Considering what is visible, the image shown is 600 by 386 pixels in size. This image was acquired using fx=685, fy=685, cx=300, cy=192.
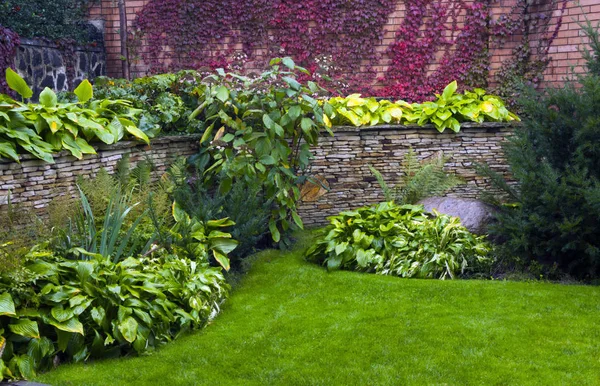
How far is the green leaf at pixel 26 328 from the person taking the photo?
3.82m

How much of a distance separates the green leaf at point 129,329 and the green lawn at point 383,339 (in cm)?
17

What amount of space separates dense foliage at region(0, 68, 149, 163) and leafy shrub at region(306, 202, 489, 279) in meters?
→ 2.06

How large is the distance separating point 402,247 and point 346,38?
16.3 ft

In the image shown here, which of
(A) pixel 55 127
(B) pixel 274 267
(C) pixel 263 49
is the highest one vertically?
(C) pixel 263 49

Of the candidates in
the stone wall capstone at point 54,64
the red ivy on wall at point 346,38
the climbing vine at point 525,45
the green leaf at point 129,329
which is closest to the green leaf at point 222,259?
the green leaf at point 129,329

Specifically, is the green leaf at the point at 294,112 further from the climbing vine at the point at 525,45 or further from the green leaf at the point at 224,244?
the climbing vine at the point at 525,45

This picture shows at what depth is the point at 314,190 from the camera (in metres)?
7.99

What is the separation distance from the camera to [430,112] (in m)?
8.27

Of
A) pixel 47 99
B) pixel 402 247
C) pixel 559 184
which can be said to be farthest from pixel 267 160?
pixel 559 184

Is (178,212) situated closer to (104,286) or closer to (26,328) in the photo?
(104,286)

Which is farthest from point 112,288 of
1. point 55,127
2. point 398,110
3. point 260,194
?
point 398,110

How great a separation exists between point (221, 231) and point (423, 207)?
2072mm

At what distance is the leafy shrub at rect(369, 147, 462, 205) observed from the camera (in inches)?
294

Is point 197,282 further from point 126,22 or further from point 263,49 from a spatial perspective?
point 126,22
